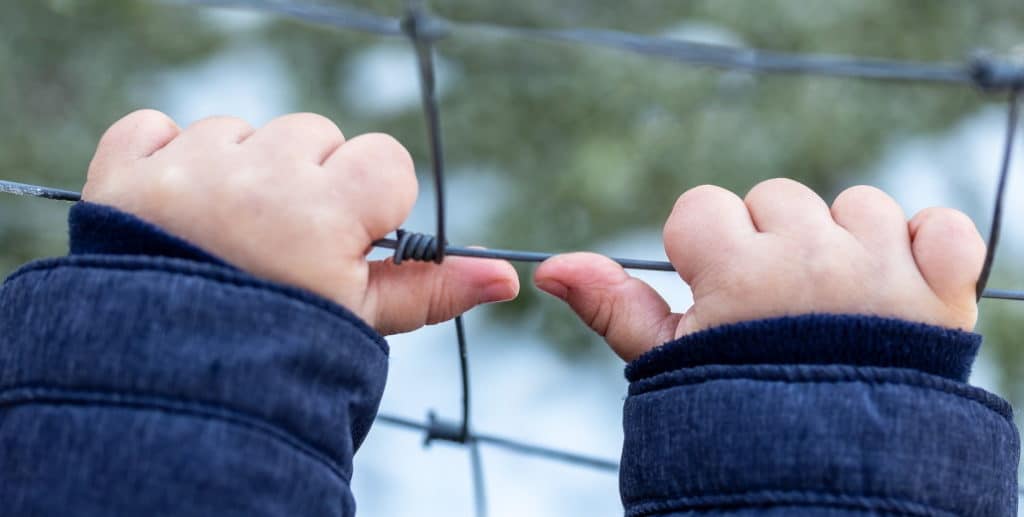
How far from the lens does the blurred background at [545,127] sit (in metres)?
1.06

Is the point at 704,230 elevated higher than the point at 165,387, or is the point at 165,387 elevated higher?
the point at 704,230

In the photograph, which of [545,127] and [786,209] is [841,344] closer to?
[786,209]

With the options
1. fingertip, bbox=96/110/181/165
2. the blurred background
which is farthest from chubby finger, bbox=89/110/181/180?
the blurred background

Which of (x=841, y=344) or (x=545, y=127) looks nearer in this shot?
(x=841, y=344)

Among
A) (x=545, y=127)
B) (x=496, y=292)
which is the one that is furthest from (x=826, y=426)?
(x=545, y=127)

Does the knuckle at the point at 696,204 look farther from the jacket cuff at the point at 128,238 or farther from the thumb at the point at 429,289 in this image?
the jacket cuff at the point at 128,238

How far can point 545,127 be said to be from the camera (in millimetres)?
1119

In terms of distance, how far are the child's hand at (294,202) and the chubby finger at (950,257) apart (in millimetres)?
159

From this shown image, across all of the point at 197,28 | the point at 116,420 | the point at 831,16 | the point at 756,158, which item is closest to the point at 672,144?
the point at 756,158

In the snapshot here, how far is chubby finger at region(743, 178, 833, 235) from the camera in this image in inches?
16.5

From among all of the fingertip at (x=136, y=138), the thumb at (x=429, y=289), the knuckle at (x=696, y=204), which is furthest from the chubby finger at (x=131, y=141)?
the knuckle at (x=696, y=204)

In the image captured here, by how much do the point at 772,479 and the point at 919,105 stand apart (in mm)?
892

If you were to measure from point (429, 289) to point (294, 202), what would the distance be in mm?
69

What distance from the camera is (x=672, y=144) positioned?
108cm
